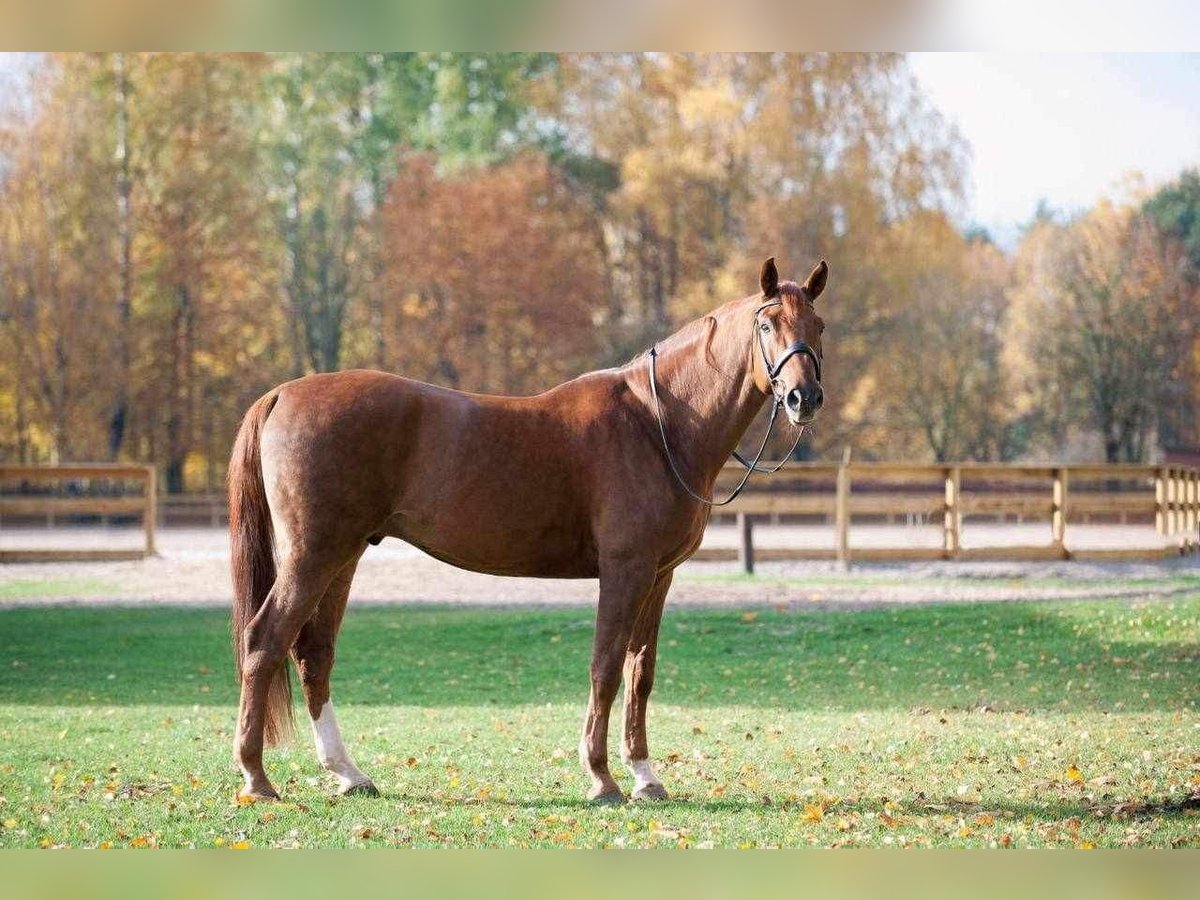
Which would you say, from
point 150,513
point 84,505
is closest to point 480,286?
point 150,513

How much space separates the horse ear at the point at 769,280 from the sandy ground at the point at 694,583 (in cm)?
770

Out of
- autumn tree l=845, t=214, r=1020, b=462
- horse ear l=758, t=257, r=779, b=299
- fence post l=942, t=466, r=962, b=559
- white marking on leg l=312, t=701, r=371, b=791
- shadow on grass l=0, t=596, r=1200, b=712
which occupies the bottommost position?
shadow on grass l=0, t=596, r=1200, b=712

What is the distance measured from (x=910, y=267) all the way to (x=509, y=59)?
32.1 feet

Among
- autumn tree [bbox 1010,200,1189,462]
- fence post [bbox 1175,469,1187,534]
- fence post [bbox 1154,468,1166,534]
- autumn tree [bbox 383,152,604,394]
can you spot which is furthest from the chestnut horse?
autumn tree [bbox 1010,200,1189,462]

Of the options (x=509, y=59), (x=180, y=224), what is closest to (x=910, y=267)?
(x=509, y=59)

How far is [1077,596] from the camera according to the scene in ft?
41.6

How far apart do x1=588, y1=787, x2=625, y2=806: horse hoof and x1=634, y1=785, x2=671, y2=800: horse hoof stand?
0.23 ft

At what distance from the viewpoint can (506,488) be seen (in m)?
5.20

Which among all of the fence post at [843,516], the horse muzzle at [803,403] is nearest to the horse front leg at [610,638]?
the horse muzzle at [803,403]

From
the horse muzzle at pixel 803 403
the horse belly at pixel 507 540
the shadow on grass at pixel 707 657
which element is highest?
the horse muzzle at pixel 803 403

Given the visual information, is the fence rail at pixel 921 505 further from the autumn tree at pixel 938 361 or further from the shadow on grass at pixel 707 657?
the autumn tree at pixel 938 361

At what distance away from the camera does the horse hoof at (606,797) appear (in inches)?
203

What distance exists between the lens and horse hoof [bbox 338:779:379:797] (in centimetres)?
525

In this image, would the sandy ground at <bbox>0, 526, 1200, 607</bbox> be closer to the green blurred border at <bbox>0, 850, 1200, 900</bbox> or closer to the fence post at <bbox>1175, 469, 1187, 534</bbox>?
the fence post at <bbox>1175, 469, 1187, 534</bbox>
